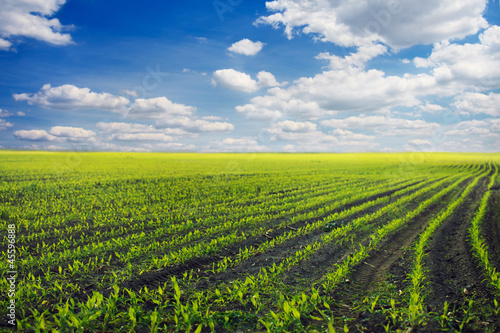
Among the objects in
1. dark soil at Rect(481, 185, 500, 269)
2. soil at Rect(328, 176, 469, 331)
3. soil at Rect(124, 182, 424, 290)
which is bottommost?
soil at Rect(328, 176, 469, 331)

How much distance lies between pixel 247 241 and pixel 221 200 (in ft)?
24.0

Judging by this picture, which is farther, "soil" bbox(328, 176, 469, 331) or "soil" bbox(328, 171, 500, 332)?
"soil" bbox(328, 176, 469, 331)

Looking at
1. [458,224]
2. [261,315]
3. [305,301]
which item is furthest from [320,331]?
[458,224]

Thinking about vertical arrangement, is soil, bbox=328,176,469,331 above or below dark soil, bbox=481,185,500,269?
below

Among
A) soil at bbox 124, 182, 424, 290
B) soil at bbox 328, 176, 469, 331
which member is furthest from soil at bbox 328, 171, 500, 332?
soil at bbox 124, 182, 424, 290

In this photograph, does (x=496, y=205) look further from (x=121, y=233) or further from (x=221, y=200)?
(x=121, y=233)

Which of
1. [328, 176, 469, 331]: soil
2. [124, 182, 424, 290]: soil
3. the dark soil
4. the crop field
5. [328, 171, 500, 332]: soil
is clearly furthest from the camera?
the dark soil

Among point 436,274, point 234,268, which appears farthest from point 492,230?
point 234,268

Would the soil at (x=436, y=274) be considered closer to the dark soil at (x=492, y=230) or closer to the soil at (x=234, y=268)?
the dark soil at (x=492, y=230)

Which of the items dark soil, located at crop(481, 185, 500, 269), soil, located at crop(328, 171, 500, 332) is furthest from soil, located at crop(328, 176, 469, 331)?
dark soil, located at crop(481, 185, 500, 269)

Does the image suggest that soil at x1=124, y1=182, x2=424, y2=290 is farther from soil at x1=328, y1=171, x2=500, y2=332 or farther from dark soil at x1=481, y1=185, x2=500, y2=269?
dark soil at x1=481, y1=185, x2=500, y2=269

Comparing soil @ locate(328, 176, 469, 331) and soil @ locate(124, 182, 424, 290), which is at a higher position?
soil @ locate(124, 182, 424, 290)

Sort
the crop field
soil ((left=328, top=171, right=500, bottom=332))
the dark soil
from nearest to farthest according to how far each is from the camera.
→ 1. the crop field
2. soil ((left=328, top=171, right=500, bottom=332))
3. the dark soil

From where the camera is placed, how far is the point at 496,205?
1510cm
